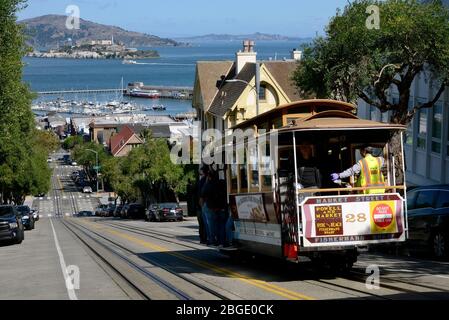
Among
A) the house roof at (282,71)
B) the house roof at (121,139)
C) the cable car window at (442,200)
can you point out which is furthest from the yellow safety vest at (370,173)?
the house roof at (121,139)

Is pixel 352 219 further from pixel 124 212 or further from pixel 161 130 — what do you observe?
pixel 161 130

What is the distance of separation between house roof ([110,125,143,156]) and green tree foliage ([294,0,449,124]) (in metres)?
107

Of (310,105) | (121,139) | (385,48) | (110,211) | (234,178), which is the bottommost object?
(110,211)

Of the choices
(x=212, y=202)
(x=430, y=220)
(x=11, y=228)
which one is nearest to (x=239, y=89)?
(x=11, y=228)

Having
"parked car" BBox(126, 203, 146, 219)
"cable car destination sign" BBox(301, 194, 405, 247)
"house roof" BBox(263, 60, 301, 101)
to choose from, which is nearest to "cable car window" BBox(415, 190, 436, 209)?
"cable car destination sign" BBox(301, 194, 405, 247)

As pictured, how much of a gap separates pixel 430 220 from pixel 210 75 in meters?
45.2

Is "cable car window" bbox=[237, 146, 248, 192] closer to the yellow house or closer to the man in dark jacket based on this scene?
the man in dark jacket

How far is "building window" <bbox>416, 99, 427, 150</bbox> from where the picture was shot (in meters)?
33.5

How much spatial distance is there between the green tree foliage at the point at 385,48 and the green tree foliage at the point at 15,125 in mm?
13255

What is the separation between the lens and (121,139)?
137 meters

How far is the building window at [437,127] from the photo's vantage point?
3166 centimetres

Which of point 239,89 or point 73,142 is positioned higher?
point 73,142

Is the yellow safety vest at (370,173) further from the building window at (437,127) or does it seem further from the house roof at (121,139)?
the house roof at (121,139)
